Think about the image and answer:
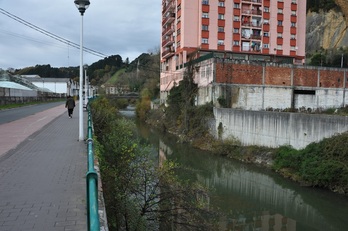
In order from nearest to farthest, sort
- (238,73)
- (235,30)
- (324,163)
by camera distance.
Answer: (324,163)
(238,73)
(235,30)

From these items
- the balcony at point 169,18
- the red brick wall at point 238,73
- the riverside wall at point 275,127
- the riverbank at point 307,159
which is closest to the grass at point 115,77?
the balcony at point 169,18

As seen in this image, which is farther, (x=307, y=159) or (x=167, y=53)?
(x=167, y=53)

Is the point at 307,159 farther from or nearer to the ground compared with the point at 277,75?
nearer to the ground

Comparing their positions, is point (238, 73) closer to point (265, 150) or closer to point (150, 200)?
point (265, 150)

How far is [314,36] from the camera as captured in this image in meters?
65.8

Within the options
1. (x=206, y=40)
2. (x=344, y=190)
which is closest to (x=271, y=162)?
(x=344, y=190)

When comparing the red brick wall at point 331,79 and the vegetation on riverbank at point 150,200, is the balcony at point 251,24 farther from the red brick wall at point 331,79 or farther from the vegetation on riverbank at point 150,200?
the vegetation on riverbank at point 150,200

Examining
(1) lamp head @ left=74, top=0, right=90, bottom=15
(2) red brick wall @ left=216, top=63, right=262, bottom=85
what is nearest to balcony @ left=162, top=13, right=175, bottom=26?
(2) red brick wall @ left=216, top=63, right=262, bottom=85

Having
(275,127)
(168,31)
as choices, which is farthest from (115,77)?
(275,127)

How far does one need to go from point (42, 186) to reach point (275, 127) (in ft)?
58.1

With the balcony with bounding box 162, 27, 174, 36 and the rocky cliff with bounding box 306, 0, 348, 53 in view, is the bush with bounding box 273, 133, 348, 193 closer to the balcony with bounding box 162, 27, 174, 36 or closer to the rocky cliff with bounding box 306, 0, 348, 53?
the balcony with bounding box 162, 27, 174, 36

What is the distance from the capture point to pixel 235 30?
45.8 m

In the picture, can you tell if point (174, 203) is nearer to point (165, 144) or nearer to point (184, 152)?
point (184, 152)

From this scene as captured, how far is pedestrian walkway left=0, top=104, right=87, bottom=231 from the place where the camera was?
449 centimetres
